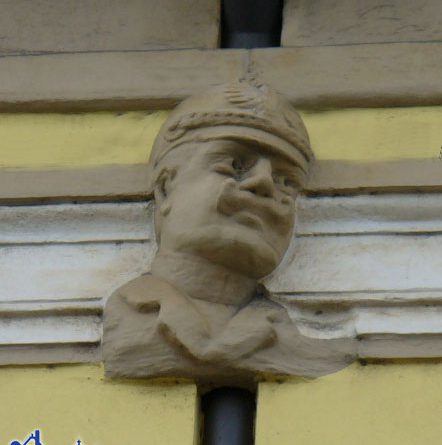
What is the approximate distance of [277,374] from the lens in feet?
10.9

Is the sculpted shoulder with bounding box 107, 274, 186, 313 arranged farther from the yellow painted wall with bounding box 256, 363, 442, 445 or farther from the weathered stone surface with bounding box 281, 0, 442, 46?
the weathered stone surface with bounding box 281, 0, 442, 46

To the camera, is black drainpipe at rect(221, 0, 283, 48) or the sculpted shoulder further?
black drainpipe at rect(221, 0, 283, 48)

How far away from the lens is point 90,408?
329 centimetres

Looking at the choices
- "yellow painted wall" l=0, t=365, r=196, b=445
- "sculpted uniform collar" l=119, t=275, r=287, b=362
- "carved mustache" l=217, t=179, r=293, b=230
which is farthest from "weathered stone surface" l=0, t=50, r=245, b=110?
"yellow painted wall" l=0, t=365, r=196, b=445

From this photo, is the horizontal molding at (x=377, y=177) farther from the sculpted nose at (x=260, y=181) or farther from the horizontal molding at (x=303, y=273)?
the sculpted nose at (x=260, y=181)

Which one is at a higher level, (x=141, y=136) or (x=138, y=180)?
(x=141, y=136)

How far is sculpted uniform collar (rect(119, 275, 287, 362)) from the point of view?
329 centimetres

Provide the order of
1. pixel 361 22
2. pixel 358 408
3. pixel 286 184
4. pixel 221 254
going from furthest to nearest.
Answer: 1. pixel 361 22
2. pixel 286 184
3. pixel 221 254
4. pixel 358 408

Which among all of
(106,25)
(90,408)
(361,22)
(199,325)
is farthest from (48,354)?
(361,22)

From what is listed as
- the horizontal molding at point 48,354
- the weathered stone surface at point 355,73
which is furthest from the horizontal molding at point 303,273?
the weathered stone surface at point 355,73

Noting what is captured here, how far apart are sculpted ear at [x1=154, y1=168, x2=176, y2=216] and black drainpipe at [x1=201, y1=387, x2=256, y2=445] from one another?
32cm

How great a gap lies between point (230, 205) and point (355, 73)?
0.49m

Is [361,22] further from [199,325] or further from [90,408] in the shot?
[90,408]

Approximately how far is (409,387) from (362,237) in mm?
328
